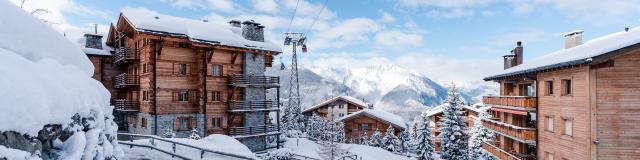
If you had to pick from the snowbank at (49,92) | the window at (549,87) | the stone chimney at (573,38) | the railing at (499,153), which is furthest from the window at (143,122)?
the stone chimney at (573,38)

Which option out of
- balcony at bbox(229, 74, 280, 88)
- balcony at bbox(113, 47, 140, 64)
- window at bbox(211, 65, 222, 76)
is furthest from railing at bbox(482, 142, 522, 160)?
balcony at bbox(113, 47, 140, 64)

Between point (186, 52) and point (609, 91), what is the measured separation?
90.2 ft

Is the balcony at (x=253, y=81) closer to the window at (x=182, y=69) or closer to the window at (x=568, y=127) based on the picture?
the window at (x=182, y=69)

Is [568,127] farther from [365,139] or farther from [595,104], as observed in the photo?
[365,139]

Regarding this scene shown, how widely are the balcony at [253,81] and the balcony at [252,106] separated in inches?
57.9

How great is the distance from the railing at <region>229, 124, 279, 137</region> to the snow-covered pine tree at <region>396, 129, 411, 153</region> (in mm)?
22658

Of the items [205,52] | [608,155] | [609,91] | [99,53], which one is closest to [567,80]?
[609,91]

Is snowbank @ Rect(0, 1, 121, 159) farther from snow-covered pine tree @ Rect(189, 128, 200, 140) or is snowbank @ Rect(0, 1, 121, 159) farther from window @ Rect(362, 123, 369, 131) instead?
window @ Rect(362, 123, 369, 131)

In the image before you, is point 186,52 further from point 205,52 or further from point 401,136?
point 401,136

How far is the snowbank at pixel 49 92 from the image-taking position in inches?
235

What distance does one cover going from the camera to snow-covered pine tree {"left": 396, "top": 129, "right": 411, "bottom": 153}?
54.6 m

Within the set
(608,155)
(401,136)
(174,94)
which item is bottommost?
(401,136)

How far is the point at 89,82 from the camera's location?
8.52m

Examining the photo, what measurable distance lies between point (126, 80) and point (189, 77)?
19.0 ft
